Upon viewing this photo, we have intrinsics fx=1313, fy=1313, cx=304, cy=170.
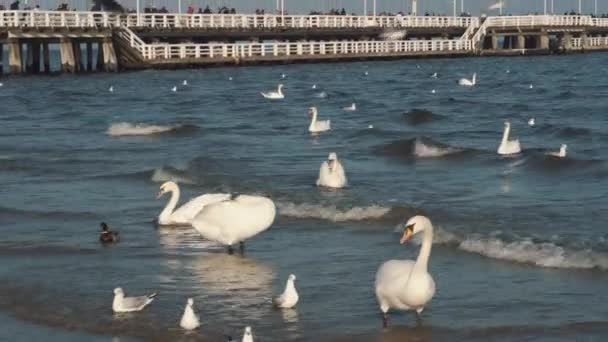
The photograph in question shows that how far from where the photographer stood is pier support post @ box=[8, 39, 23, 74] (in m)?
55.8

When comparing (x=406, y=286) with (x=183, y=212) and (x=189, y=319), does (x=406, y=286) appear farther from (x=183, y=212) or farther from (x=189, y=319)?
(x=183, y=212)

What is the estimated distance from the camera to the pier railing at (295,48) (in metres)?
61.8

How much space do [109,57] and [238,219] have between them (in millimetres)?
47476

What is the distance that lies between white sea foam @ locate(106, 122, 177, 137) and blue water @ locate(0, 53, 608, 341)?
98 mm

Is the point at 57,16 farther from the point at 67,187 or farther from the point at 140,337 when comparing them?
the point at 140,337

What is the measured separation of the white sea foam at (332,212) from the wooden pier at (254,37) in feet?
132

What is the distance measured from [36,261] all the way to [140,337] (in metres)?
3.55

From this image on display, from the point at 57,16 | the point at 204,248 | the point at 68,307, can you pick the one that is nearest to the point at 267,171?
the point at 204,248

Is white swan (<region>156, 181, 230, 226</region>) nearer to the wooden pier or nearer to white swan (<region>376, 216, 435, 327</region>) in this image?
white swan (<region>376, 216, 435, 327</region>)

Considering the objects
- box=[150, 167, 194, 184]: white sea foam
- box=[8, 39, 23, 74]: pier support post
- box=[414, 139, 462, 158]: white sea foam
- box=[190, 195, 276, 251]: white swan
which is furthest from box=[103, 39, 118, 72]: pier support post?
box=[190, 195, 276, 251]: white swan

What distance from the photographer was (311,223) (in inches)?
603

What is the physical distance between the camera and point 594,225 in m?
14.5

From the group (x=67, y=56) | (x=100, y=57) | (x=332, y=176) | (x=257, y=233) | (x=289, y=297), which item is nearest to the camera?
(x=289, y=297)

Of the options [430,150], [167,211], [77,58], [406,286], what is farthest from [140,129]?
[77,58]
